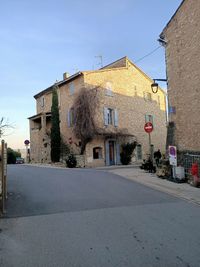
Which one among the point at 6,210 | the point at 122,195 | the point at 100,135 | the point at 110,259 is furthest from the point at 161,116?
the point at 110,259

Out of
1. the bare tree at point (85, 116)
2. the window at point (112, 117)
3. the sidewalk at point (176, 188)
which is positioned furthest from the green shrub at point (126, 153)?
the sidewalk at point (176, 188)

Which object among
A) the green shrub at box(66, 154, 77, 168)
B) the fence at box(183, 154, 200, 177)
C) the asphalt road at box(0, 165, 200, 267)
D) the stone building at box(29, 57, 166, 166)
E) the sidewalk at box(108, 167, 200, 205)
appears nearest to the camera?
the asphalt road at box(0, 165, 200, 267)

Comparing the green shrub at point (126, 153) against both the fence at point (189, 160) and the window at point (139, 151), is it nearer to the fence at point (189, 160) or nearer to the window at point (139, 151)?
the window at point (139, 151)

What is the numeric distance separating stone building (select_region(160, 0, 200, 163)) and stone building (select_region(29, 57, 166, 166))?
12430mm

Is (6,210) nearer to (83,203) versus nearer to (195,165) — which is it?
(83,203)

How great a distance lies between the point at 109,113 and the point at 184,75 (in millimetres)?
15733

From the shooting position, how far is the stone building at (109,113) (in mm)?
30000

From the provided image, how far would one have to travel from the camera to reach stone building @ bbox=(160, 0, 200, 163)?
49.5 ft

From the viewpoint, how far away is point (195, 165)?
13484mm

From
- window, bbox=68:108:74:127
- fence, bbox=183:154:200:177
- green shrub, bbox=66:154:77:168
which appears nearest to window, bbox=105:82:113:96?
window, bbox=68:108:74:127

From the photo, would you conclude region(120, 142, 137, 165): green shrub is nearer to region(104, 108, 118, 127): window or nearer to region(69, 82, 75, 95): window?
region(104, 108, 118, 127): window

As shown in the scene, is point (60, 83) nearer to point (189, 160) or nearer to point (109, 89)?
point (109, 89)

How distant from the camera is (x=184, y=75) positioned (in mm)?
16062

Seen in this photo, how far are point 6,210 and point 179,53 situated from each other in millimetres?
11674
